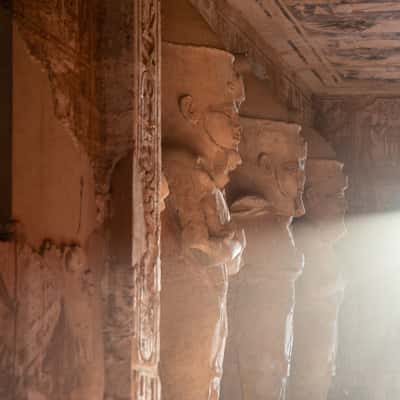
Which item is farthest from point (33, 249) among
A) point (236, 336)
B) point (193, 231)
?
point (236, 336)

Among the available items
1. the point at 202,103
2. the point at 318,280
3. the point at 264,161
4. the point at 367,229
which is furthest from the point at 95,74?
the point at 367,229

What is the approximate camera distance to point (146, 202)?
20.0 feet

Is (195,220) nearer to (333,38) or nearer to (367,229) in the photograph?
(333,38)

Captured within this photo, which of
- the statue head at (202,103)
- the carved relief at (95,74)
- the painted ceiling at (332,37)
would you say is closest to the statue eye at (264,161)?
the painted ceiling at (332,37)

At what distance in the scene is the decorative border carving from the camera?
19.6 ft

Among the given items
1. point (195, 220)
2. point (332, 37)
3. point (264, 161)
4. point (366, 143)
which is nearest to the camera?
point (195, 220)

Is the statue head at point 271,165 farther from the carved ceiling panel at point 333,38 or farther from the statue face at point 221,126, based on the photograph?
the statue face at point 221,126

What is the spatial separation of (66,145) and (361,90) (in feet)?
29.1

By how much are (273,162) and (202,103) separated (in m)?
2.45

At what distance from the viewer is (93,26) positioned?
5.95 metres

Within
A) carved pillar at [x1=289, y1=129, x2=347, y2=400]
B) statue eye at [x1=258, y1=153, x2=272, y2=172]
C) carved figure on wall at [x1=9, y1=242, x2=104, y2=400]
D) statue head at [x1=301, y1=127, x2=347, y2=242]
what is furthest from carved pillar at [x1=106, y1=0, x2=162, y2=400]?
statue head at [x1=301, y1=127, x2=347, y2=242]

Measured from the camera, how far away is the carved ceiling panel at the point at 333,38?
9695 mm

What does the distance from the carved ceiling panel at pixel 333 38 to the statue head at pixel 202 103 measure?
78.1 inches

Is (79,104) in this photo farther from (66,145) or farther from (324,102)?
(324,102)
